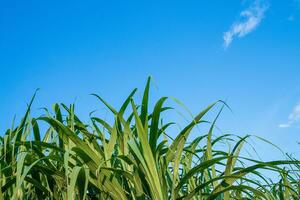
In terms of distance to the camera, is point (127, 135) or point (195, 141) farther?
point (195, 141)

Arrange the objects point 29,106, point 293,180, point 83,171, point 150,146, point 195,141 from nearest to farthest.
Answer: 1. point 83,171
2. point 150,146
3. point 29,106
4. point 195,141
5. point 293,180

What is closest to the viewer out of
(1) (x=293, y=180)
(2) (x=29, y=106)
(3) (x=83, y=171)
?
(3) (x=83, y=171)

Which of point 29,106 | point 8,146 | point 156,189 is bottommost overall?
point 156,189

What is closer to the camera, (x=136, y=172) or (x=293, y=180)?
(x=136, y=172)

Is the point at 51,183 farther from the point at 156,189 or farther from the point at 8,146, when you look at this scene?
the point at 156,189

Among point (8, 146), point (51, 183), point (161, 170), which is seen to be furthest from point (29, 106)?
point (161, 170)

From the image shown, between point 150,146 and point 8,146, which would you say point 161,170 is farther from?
point 8,146

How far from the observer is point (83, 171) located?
1.56 meters

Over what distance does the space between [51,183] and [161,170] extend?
46 cm

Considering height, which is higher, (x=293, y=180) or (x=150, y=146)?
(x=293, y=180)

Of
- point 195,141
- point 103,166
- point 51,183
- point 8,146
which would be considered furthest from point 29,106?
point 195,141

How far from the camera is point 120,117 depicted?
71.7 inches

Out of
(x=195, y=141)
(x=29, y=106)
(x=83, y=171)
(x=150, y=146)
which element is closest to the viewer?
(x=83, y=171)

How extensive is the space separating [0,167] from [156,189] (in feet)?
1.93
